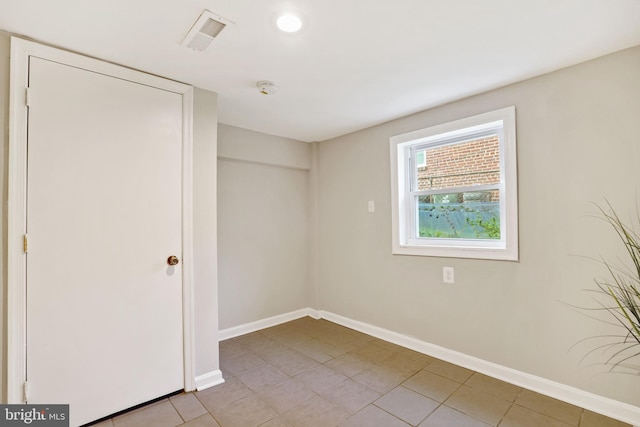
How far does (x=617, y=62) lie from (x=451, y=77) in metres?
0.93

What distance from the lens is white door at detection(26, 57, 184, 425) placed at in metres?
1.63

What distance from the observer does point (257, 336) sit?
10.3ft

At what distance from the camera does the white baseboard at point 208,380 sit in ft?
7.01


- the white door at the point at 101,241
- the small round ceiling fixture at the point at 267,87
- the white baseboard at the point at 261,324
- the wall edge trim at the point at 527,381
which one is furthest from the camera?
the white baseboard at the point at 261,324

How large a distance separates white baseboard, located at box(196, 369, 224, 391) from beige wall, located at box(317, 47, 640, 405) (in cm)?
170

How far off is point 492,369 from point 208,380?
7.11 feet

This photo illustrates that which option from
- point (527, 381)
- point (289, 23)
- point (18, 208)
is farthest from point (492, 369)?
point (18, 208)

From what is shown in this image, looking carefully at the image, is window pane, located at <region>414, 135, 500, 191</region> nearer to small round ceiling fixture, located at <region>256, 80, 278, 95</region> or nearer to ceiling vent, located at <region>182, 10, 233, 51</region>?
small round ceiling fixture, located at <region>256, 80, 278, 95</region>

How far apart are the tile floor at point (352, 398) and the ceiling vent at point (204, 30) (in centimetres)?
224

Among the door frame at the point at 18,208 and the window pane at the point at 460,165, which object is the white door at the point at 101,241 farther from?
the window pane at the point at 460,165

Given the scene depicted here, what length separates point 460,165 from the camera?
260 cm

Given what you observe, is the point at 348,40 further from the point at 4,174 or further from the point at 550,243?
the point at 4,174

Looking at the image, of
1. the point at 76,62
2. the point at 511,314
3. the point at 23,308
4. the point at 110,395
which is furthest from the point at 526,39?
the point at 110,395

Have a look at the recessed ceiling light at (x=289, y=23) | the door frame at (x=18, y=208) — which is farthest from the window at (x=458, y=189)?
the door frame at (x=18, y=208)
